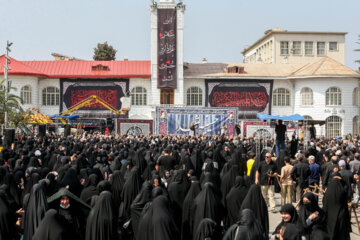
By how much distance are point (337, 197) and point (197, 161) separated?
17.6ft

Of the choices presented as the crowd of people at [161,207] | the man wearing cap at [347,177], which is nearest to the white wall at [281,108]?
the crowd of people at [161,207]

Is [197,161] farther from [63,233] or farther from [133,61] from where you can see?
[133,61]

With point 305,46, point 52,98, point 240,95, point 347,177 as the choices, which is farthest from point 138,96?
point 347,177

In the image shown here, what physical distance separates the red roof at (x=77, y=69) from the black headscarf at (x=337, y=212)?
2954 cm

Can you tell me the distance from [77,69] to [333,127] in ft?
68.6

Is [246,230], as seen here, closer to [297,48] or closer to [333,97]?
[333,97]

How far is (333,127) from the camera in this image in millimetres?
34812

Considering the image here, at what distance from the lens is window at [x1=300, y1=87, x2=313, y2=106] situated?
35.8 m

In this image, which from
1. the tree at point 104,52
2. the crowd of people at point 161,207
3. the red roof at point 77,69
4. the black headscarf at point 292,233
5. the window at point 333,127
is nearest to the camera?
the black headscarf at point 292,233

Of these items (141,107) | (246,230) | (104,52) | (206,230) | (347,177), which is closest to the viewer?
(246,230)

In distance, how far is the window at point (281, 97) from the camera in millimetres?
36750

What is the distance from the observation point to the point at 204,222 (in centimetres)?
530

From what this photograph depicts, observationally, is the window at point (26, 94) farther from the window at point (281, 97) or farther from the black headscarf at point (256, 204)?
the black headscarf at point (256, 204)

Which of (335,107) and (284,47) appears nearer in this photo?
(335,107)
